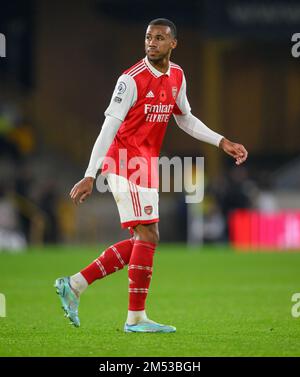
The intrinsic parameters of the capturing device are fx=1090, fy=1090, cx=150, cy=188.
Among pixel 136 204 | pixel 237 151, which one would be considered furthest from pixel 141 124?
pixel 237 151

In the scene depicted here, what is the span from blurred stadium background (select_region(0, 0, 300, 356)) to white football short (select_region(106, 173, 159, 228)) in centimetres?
528

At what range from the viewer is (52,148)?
29000mm

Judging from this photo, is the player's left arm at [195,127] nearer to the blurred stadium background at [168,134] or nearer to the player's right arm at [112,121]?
the player's right arm at [112,121]

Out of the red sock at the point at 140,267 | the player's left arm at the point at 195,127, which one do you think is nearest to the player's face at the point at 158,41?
the player's left arm at the point at 195,127

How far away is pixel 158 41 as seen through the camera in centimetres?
840

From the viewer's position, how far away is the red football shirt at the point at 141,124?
8406 millimetres

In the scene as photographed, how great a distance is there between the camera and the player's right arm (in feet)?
26.7

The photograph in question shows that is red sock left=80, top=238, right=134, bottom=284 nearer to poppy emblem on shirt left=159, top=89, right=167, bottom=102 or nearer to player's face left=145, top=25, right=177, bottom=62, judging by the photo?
poppy emblem on shirt left=159, top=89, right=167, bottom=102

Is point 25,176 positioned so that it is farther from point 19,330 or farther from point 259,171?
point 19,330

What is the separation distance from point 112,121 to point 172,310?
2.81 meters

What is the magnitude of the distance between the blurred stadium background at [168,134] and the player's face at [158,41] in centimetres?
561

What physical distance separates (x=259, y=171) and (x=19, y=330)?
2277 cm

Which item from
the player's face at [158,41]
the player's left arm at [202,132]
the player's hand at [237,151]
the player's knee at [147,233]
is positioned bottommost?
the player's knee at [147,233]

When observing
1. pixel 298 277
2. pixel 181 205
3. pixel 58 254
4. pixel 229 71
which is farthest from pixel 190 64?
pixel 298 277
